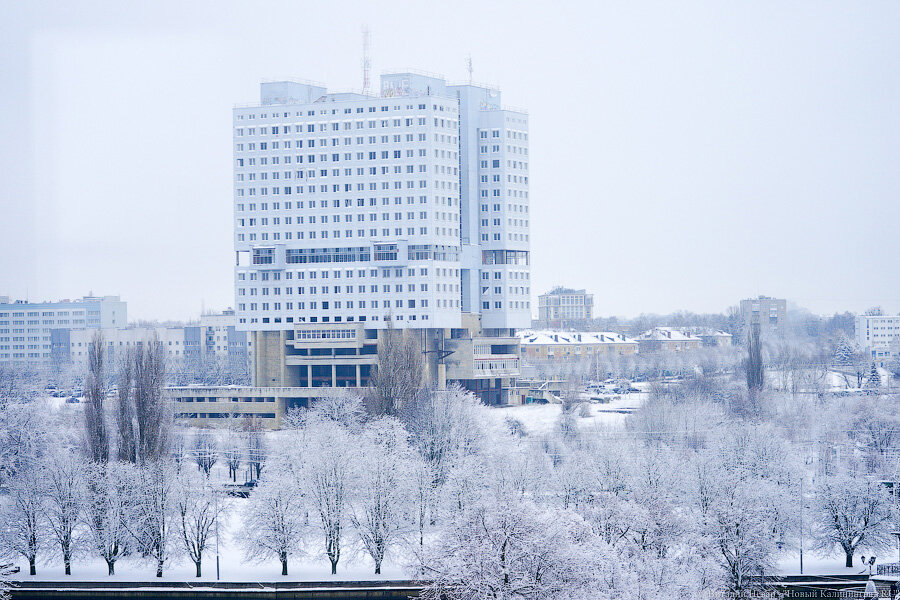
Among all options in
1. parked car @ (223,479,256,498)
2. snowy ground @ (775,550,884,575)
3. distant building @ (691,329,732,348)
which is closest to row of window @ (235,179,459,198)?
parked car @ (223,479,256,498)

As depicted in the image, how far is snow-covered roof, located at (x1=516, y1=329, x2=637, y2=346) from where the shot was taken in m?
125

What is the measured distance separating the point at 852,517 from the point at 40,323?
355 feet

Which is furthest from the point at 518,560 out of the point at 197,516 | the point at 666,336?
the point at 666,336

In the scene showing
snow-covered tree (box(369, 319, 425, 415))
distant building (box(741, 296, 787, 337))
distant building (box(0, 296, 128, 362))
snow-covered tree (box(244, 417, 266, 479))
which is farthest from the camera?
distant building (box(741, 296, 787, 337))

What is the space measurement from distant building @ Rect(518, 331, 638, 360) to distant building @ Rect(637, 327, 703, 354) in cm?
249

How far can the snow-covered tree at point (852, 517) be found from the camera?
3703cm

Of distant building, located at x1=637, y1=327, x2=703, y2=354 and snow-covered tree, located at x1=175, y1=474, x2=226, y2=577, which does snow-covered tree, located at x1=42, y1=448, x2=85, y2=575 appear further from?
distant building, located at x1=637, y1=327, x2=703, y2=354

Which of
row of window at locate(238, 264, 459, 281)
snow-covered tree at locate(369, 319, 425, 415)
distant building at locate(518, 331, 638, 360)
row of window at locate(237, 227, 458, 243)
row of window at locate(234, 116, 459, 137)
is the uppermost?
row of window at locate(234, 116, 459, 137)

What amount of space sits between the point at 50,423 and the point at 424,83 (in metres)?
30.9

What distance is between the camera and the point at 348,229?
73.2 m

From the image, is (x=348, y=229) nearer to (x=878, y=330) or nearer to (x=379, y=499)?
(x=379, y=499)

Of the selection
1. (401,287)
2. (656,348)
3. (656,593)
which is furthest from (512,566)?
(656,348)

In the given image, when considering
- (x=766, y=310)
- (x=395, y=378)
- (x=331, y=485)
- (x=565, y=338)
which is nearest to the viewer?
(x=331, y=485)

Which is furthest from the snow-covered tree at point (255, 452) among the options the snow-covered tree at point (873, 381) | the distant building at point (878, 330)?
the distant building at point (878, 330)
